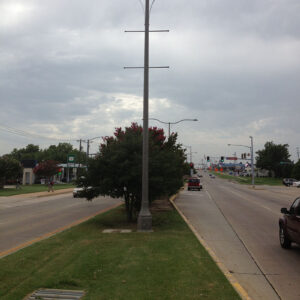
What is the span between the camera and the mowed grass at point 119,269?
568cm

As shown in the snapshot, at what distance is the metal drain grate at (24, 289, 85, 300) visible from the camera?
544cm

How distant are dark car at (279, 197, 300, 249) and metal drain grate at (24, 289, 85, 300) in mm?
5621

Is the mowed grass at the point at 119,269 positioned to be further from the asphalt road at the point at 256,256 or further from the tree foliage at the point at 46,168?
the tree foliage at the point at 46,168

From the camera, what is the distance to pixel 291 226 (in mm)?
9289

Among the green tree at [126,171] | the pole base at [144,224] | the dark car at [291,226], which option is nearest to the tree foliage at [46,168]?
the green tree at [126,171]

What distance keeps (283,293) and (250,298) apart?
33.3 inches

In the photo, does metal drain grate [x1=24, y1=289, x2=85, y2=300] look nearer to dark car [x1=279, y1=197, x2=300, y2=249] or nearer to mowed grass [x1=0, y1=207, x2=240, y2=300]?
mowed grass [x1=0, y1=207, x2=240, y2=300]

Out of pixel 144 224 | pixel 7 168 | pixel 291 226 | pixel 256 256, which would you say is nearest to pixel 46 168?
pixel 7 168

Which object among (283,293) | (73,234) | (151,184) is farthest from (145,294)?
(151,184)

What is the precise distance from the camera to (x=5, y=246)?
408 inches

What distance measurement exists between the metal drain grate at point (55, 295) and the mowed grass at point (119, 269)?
162 mm

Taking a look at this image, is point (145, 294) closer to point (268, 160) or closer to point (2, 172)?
point (2, 172)

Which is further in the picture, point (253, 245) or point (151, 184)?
point (151, 184)

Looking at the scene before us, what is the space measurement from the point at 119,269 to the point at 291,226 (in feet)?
15.9
